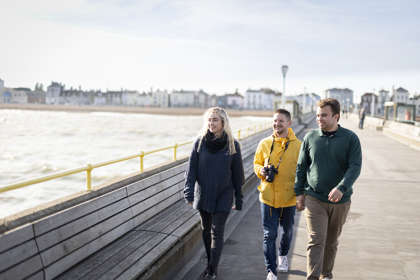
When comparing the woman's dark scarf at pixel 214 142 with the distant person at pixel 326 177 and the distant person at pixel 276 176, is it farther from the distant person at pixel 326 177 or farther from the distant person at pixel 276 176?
the distant person at pixel 326 177

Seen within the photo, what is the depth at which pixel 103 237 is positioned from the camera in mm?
4074

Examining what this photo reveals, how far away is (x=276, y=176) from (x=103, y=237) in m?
1.97

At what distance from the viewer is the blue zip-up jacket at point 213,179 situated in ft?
12.3

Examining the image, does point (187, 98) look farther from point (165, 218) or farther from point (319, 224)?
point (319, 224)

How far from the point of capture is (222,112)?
3775mm

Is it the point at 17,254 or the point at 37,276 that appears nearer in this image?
the point at 17,254

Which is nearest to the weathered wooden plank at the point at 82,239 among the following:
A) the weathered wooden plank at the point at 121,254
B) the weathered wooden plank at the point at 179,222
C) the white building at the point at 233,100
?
the weathered wooden plank at the point at 121,254

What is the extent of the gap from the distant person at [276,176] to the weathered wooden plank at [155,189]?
1.77 meters

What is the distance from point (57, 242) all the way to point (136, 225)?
5.18ft

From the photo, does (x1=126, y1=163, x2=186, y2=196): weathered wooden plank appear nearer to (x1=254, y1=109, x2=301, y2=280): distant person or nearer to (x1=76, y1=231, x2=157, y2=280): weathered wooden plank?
(x1=76, y1=231, x2=157, y2=280): weathered wooden plank

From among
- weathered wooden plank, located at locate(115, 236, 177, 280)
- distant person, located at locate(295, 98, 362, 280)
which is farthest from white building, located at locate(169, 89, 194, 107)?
distant person, located at locate(295, 98, 362, 280)

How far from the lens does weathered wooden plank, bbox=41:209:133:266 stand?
3227mm

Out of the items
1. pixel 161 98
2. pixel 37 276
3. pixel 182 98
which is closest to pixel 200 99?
pixel 182 98

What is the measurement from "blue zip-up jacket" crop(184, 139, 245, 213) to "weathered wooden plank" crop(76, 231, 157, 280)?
2.94 feet
